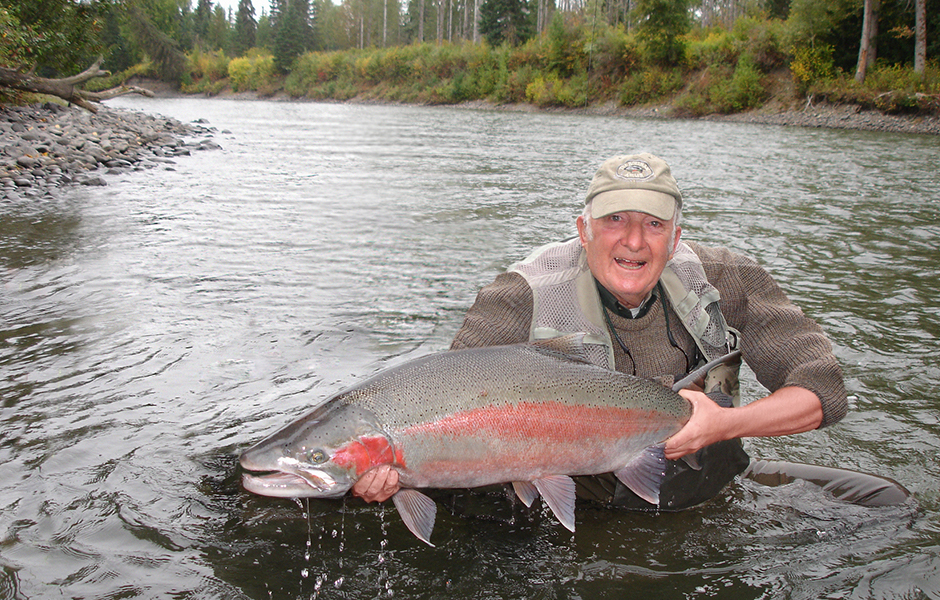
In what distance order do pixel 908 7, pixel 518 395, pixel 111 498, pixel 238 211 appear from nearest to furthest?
pixel 518 395 < pixel 111 498 < pixel 238 211 < pixel 908 7

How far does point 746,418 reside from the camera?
2.55 metres

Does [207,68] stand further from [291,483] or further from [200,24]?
[291,483]

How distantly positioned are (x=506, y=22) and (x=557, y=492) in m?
61.2

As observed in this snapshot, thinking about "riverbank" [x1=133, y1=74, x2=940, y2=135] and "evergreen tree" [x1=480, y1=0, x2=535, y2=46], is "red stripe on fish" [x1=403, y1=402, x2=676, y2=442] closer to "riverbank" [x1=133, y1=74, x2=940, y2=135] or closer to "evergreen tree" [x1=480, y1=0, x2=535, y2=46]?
"riverbank" [x1=133, y1=74, x2=940, y2=135]

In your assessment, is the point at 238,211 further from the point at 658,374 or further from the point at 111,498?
the point at 658,374

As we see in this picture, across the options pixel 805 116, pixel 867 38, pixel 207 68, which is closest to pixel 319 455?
pixel 805 116

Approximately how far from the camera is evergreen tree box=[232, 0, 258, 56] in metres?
99.7

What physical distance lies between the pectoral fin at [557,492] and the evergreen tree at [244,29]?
350 feet

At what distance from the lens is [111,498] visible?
3.33m

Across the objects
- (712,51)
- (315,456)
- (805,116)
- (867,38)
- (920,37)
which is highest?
(712,51)

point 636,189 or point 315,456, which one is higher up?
point 636,189

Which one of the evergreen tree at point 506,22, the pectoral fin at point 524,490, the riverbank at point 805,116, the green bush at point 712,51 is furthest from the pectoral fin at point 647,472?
the evergreen tree at point 506,22

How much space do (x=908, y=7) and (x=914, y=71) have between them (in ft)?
13.6

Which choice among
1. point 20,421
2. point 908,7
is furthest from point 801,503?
point 908,7
